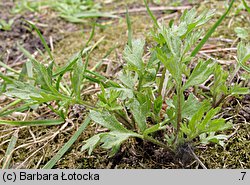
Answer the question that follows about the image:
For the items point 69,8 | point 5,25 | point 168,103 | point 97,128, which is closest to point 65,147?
point 97,128

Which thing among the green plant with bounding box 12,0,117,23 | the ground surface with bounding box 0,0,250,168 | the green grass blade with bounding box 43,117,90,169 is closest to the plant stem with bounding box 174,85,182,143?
the ground surface with bounding box 0,0,250,168

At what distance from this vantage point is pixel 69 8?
2826 mm

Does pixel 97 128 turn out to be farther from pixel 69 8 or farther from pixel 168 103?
pixel 69 8

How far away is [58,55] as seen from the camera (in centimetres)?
241

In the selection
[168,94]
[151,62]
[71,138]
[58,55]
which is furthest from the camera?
[58,55]

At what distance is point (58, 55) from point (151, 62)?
3.49 feet

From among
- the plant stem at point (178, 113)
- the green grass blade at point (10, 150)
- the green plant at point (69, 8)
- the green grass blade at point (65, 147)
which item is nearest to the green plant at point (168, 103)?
the plant stem at point (178, 113)

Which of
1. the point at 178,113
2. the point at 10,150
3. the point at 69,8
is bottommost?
the point at 10,150

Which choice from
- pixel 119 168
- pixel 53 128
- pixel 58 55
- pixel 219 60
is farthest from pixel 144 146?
pixel 58 55

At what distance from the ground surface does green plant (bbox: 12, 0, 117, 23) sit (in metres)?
0.12

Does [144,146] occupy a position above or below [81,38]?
below

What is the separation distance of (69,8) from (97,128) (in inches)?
54.4

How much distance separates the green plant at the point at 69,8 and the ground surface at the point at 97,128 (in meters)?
0.12

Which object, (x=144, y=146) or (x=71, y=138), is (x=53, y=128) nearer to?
(x=71, y=138)
